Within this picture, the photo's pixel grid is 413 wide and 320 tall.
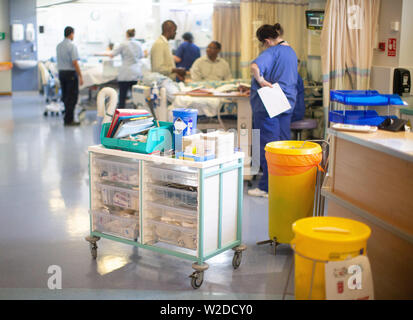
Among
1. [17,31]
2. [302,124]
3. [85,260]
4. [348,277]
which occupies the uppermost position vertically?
[17,31]

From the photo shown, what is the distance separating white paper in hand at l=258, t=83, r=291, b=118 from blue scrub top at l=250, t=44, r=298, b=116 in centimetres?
7

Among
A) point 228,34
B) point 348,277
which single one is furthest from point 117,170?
point 228,34

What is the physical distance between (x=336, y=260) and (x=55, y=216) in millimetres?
3102

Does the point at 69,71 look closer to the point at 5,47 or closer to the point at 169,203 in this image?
the point at 5,47

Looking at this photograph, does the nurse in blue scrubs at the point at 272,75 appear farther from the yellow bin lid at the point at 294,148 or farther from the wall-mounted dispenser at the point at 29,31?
the wall-mounted dispenser at the point at 29,31

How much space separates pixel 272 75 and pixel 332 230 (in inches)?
114

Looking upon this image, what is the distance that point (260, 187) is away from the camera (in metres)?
5.71

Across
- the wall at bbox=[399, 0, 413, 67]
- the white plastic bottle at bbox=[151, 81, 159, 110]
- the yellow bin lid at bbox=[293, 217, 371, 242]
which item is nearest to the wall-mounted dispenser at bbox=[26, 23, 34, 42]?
the white plastic bottle at bbox=[151, 81, 159, 110]

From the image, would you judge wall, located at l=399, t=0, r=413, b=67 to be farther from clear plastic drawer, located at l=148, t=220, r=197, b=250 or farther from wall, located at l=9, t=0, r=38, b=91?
wall, located at l=9, t=0, r=38, b=91

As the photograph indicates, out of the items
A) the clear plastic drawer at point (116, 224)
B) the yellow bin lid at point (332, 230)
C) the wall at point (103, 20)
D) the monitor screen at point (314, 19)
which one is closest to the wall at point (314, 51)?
the monitor screen at point (314, 19)

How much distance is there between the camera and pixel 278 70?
5.34 meters

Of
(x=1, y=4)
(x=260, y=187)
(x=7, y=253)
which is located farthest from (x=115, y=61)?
(x=7, y=253)

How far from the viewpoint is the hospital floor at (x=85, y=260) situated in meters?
3.49

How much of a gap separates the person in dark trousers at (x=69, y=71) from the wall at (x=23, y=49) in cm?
521
